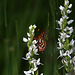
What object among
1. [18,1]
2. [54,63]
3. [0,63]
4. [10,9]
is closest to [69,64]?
[54,63]

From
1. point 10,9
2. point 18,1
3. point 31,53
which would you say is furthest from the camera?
point 18,1

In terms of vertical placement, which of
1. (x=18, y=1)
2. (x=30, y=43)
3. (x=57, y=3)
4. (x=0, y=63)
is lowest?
(x=0, y=63)

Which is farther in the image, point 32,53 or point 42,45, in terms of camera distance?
point 42,45

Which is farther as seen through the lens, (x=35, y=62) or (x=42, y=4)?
(x=42, y=4)

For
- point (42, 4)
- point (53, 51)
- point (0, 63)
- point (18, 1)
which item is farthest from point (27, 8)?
point (53, 51)

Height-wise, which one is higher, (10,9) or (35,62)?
(10,9)

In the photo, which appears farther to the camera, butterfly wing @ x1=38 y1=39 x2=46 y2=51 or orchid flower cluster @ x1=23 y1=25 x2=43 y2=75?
butterfly wing @ x1=38 y1=39 x2=46 y2=51

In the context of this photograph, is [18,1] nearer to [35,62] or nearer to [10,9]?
[10,9]

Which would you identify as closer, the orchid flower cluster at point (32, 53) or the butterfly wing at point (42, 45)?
the orchid flower cluster at point (32, 53)

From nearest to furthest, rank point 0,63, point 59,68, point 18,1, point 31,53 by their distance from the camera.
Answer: point 31,53
point 59,68
point 0,63
point 18,1

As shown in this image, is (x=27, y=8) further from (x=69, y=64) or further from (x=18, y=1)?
(x=69, y=64)
